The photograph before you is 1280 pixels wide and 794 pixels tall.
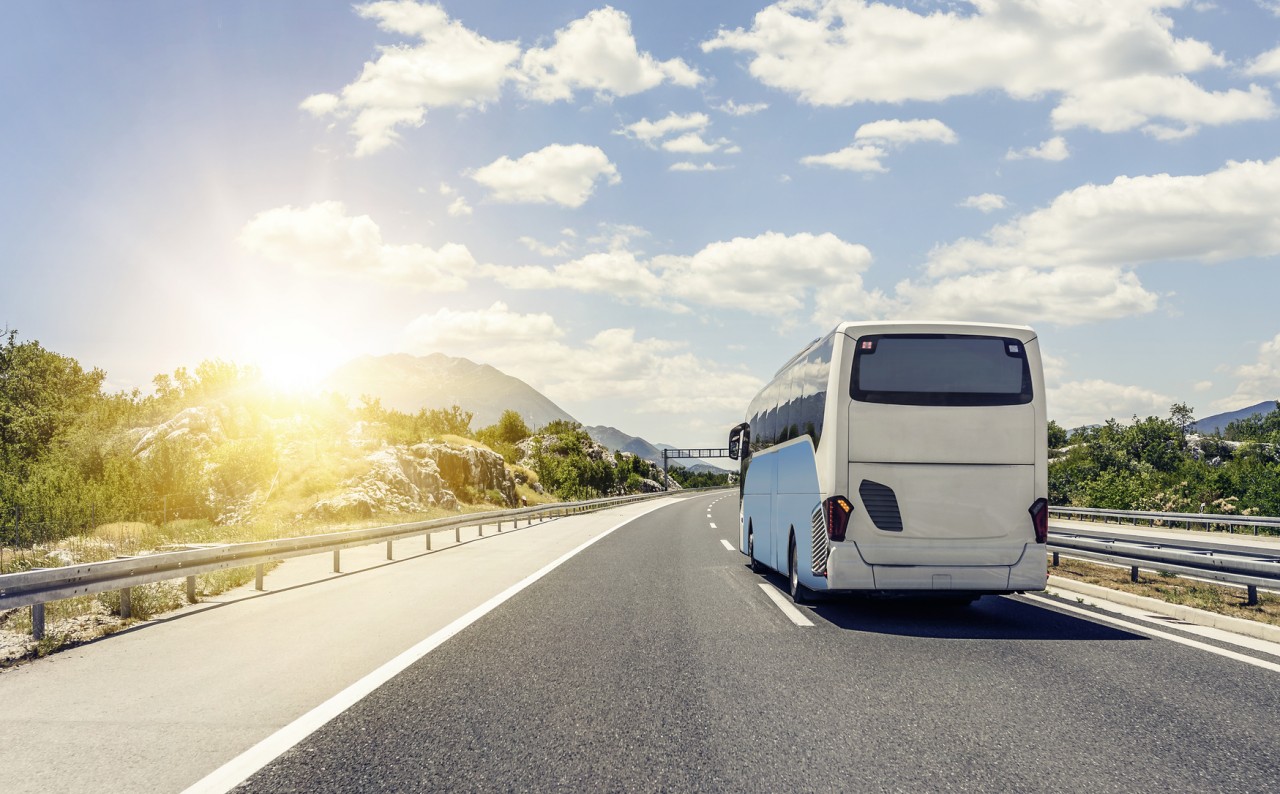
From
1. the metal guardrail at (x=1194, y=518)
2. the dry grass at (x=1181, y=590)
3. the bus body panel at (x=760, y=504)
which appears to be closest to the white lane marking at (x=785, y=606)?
the bus body panel at (x=760, y=504)

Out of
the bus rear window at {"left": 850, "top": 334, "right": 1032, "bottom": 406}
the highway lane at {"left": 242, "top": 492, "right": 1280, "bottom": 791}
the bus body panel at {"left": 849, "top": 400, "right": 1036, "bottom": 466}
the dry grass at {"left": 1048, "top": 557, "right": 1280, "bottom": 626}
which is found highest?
the bus rear window at {"left": 850, "top": 334, "right": 1032, "bottom": 406}

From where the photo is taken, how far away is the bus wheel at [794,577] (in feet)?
32.4

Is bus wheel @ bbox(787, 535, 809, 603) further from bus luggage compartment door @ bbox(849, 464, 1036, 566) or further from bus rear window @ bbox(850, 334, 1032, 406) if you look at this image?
bus rear window @ bbox(850, 334, 1032, 406)

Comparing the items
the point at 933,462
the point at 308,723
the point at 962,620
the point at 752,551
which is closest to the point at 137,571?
the point at 308,723

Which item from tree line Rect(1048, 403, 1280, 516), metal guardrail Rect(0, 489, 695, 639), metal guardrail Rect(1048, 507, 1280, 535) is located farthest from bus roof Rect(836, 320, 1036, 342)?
tree line Rect(1048, 403, 1280, 516)

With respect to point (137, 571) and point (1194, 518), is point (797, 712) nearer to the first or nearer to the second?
point (137, 571)

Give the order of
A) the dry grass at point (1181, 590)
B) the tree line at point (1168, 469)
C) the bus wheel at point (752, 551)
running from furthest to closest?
the tree line at point (1168, 469) < the bus wheel at point (752, 551) < the dry grass at point (1181, 590)

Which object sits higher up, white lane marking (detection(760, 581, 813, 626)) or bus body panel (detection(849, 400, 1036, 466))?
bus body panel (detection(849, 400, 1036, 466))

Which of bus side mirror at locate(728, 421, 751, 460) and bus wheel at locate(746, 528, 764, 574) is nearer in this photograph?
bus wheel at locate(746, 528, 764, 574)

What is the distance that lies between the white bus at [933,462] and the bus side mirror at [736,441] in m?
8.07

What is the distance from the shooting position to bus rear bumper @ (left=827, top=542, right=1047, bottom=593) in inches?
336

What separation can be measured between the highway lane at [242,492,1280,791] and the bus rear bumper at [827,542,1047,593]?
44 cm

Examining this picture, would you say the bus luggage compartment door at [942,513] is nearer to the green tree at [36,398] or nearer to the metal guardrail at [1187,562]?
the metal guardrail at [1187,562]

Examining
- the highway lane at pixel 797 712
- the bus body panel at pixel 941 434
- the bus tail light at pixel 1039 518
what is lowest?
the highway lane at pixel 797 712
